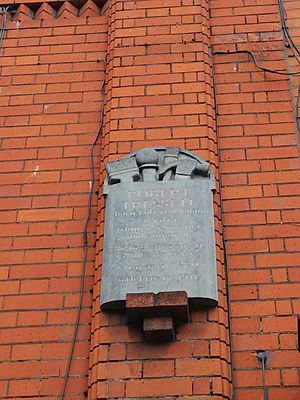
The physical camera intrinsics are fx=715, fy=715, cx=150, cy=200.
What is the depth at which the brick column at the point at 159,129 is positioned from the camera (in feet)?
12.3

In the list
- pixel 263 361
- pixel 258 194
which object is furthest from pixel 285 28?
pixel 263 361

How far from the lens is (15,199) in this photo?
475 cm

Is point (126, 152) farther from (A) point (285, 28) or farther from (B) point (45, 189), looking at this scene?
(A) point (285, 28)

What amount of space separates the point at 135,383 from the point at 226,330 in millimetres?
622

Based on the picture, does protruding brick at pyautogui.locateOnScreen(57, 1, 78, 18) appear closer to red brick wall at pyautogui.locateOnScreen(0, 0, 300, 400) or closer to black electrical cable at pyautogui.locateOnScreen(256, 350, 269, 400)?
red brick wall at pyautogui.locateOnScreen(0, 0, 300, 400)

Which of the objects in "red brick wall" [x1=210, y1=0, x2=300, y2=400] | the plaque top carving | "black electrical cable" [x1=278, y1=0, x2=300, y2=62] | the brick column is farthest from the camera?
"black electrical cable" [x1=278, y1=0, x2=300, y2=62]

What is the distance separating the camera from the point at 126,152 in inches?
184

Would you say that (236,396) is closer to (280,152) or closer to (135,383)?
(135,383)

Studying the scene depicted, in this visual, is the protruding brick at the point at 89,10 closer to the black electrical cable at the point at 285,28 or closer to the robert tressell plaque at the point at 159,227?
the black electrical cable at the point at 285,28

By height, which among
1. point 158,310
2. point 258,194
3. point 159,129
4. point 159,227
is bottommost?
point 158,310

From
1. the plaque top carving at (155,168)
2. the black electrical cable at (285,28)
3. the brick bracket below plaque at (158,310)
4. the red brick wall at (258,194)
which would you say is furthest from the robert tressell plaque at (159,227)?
the black electrical cable at (285,28)

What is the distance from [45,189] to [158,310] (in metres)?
1.39

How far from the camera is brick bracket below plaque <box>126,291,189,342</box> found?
377 cm

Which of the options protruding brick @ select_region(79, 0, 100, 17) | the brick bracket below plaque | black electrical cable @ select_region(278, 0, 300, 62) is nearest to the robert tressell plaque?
the brick bracket below plaque
